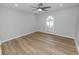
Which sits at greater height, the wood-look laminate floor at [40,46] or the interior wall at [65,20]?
the interior wall at [65,20]

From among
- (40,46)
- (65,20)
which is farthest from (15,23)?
(65,20)

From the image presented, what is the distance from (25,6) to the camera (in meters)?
1.79

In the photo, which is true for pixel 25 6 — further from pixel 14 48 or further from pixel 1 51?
pixel 1 51

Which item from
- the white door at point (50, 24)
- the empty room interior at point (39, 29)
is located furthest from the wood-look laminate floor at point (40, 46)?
the white door at point (50, 24)

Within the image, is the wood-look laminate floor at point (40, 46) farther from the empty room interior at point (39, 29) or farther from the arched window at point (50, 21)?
the arched window at point (50, 21)

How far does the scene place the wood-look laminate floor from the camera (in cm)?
179

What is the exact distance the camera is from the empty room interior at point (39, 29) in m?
1.76

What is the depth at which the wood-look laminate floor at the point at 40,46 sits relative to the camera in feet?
5.88

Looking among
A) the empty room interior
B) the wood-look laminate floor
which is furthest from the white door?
the wood-look laminate floor

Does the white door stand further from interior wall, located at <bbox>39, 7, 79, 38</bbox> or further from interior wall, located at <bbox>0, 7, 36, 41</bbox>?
interior wall, located at <bbox>0, 7, 36, 41</bbox>

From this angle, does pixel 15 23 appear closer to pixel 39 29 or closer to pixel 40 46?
pixel 39 29

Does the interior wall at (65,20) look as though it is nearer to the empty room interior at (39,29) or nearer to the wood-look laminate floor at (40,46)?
the empty room interior at (39,29)

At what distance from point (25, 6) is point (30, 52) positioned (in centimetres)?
83

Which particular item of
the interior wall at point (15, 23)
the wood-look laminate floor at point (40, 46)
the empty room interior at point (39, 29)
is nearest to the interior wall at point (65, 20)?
the empty room interior at point (39, 29)
